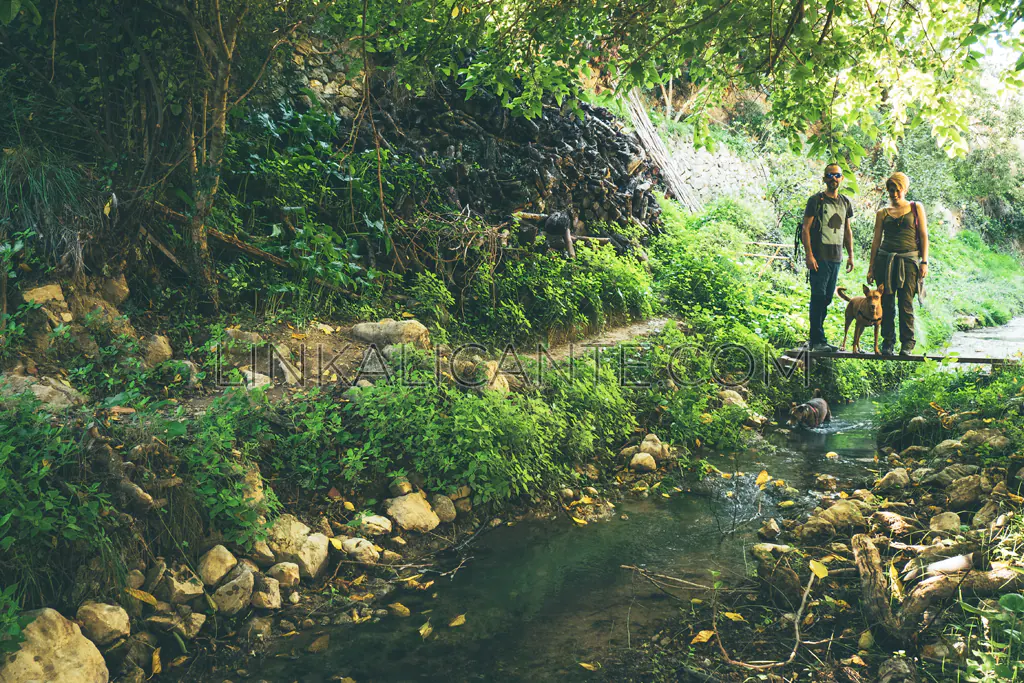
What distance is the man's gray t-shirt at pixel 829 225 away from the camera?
6.99 meters

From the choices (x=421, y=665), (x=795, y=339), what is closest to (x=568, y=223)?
(x=795, y=339)

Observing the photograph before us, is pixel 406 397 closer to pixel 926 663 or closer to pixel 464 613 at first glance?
pixel 464 613

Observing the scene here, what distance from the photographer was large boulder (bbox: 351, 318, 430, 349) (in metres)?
6.11

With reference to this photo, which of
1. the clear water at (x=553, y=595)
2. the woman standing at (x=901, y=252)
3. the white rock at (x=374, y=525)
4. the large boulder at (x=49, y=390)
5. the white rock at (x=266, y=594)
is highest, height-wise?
→ the woman standing at (x=901, y=252)

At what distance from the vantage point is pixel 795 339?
9078 mm

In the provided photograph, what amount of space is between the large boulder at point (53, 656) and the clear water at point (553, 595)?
2.38 ft

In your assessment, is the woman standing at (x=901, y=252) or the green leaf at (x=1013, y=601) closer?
the green leaf at (x=1013, y=601)

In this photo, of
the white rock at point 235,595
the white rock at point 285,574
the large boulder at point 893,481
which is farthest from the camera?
the large boulder at point 893,481

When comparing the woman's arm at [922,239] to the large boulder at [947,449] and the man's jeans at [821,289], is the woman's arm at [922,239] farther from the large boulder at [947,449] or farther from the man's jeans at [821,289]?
the large boulder at [947,449]

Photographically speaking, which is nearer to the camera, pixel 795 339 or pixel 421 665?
pixel 421 665

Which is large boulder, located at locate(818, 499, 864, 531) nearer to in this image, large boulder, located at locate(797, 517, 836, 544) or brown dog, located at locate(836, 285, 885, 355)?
large boulder, located at locate(797, 517, 836, 544)

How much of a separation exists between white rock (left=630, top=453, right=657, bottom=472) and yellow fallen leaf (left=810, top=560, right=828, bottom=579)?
2210 mm

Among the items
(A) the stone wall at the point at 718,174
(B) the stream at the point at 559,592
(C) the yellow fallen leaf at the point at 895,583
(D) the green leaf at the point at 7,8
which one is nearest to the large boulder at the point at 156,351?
(B) the stream at the point at 559,592

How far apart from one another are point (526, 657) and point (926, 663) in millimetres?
1829
